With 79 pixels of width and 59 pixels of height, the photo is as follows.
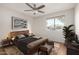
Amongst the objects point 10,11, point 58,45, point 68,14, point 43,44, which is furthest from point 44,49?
point 10,11

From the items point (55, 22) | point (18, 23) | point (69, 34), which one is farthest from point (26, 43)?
point (69, 34)

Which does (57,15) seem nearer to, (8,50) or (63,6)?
(63,6)

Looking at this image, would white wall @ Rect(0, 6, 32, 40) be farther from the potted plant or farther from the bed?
the potted plant

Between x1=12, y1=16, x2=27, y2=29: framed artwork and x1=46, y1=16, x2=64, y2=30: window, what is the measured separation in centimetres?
42

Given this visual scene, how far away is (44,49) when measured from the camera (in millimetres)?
1736

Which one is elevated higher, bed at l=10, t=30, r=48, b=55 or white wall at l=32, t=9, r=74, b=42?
white wall at l=32, t=9, r=74, b=42

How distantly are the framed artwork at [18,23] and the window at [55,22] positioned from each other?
1.37ft

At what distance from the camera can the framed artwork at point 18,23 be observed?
1.73 metres

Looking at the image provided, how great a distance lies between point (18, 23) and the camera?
1.76 m

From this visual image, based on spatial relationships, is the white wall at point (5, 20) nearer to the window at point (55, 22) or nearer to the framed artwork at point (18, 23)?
the framed artwork at point (18, 23)

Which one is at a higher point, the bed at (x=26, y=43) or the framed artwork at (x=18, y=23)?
the framed artwork at (x=18, y=23)

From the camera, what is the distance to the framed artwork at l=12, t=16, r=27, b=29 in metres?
1.73

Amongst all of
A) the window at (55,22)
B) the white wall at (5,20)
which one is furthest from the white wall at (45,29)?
the white wall at (5,20)

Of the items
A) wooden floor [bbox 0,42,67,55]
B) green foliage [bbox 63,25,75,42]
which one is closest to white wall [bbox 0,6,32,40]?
wooden floor [bbox 0,42,67,55]
